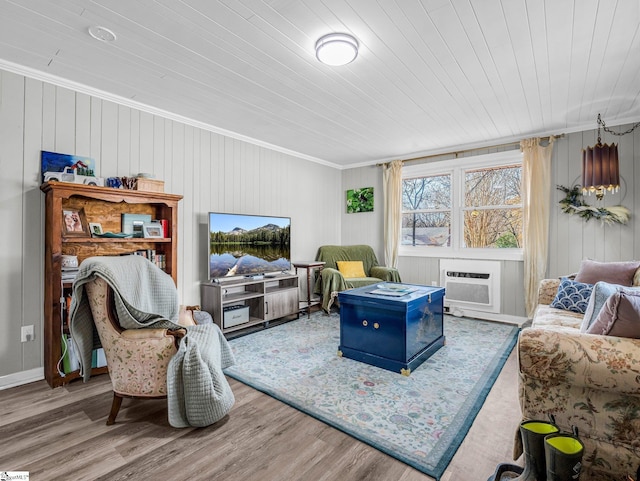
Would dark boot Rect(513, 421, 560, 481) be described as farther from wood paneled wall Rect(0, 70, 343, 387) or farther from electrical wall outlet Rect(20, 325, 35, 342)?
electrical wall outlet Rect(20, 325, 35, 342)

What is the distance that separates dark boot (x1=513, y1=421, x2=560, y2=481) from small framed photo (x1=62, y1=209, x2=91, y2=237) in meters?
3.38

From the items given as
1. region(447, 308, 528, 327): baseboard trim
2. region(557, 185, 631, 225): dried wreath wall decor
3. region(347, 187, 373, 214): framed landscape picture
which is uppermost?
region(347, 187, 373, 214): framed landscape picture

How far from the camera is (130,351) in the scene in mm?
1912

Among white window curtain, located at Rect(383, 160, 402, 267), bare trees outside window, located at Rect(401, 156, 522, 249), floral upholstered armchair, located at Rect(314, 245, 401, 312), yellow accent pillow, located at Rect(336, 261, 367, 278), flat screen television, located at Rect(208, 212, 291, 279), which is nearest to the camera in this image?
flat screen television, located at Rect(208, 212, 291, 279)

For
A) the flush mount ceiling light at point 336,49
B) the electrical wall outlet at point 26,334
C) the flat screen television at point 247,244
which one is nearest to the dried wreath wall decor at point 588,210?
the flush mount ceiling light at point 336,49

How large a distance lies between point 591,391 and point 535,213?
125 inches

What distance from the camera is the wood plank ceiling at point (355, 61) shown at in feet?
6.16

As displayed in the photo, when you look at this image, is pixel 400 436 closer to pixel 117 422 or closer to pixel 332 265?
pixel 117 422

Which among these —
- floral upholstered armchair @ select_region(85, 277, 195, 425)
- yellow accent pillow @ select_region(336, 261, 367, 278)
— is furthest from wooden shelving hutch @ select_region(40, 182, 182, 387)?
yellow accent pillow @ select_region(336, 261, 367, 278)

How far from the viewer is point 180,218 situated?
359 centimetres

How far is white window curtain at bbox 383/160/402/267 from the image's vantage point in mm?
5227

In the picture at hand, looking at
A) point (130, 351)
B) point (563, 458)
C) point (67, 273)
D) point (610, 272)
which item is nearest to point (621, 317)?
point (563, 458)

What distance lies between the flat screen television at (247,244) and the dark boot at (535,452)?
3.16 meters

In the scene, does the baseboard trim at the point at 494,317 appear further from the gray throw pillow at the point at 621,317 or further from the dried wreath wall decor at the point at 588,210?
the gray throw pillow at the point at 621,317
